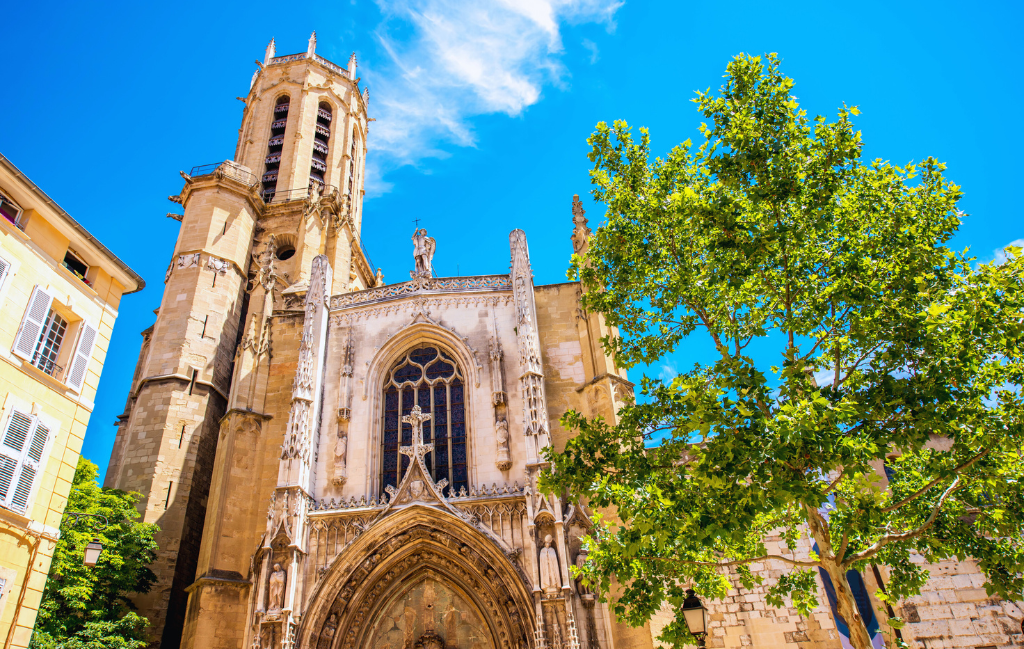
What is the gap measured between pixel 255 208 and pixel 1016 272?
25633mm

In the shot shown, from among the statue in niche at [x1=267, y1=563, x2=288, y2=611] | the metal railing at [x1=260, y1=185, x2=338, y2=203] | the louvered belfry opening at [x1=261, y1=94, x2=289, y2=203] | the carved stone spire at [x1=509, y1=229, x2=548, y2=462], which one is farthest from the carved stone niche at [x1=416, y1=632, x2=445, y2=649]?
the louvered belfry opening at [x1=261, y1=94, x2=289, y2=203]

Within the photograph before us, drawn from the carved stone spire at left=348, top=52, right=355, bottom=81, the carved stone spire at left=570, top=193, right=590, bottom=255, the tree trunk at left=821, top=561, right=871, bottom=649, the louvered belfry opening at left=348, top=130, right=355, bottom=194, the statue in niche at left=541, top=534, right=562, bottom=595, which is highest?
the carved stone spire at left=348, top=52, right=355, bottom=81

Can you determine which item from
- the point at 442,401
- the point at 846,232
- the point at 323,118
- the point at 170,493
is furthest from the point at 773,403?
the point at 323,118

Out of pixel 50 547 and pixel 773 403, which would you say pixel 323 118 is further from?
pixel 773 403

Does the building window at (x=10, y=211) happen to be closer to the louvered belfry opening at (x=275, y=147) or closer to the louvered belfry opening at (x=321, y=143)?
the louvered belfry opening at (x=275, y=147)

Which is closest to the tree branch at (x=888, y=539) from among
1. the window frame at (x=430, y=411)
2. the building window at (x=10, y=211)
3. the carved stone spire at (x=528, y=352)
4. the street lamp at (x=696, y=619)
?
the street lamp at (x=696, y=619)

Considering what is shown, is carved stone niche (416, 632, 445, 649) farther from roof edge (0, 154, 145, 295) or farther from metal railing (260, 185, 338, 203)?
metal railing (260, 185, 338, 203)

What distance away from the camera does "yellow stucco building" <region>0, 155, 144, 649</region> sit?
10234 mm

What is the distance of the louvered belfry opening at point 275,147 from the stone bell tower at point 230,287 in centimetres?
7

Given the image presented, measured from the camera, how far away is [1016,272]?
26.1 feet

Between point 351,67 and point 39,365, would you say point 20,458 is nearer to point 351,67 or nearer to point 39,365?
point 39,365

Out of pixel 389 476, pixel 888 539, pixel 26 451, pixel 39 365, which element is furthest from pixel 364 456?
pixel 888 539

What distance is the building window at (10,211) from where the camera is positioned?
11.6 metres

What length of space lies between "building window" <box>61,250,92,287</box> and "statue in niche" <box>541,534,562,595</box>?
34.2 ft
